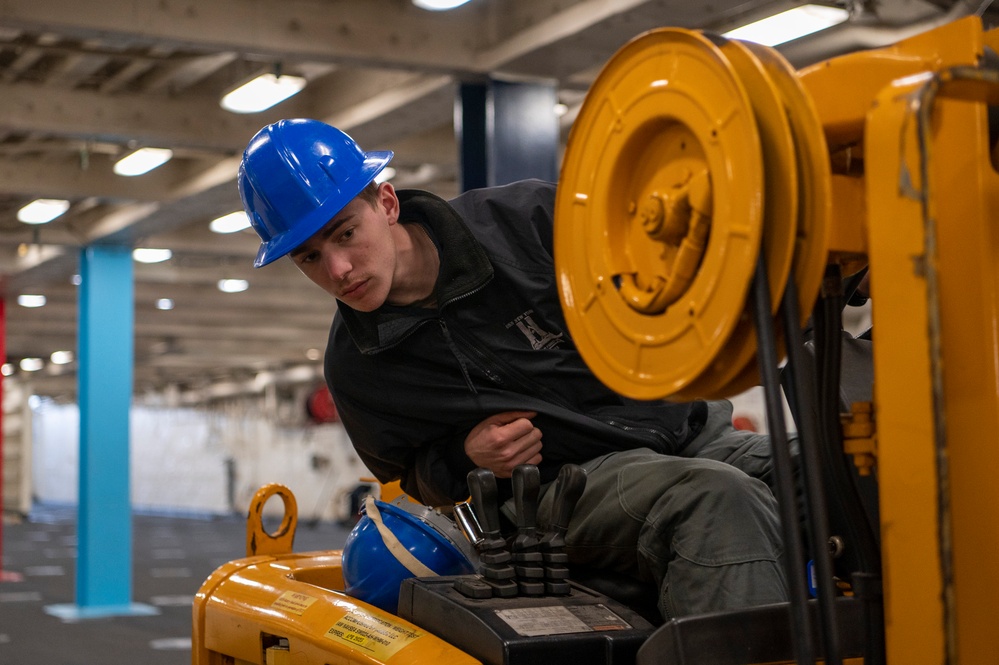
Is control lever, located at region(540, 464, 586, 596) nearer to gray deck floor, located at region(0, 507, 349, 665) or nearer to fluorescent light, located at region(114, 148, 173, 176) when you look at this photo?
gray deck floor, located at region(0, 507, 349, 665)

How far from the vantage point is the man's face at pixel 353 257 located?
2049 mm

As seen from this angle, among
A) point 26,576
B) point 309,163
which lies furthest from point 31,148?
point 309,163

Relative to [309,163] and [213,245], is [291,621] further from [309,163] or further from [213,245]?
[213,245]

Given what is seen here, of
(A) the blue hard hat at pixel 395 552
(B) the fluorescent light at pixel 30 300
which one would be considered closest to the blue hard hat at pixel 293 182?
(A) the blue hard hat at pixel 395 552

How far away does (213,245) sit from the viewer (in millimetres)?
10766

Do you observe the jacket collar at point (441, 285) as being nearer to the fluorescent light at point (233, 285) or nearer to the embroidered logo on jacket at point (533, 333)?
the embroidered logo on jacket at point (533, 333)

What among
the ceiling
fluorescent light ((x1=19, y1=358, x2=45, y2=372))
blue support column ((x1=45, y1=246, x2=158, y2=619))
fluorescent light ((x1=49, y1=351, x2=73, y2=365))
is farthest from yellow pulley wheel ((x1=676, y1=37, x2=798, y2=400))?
fluorescent light ((x1=19, y1=358, x2=45, y2=372))

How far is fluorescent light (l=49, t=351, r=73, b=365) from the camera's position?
20.7m

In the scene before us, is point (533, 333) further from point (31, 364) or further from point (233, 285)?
point (31, 364)

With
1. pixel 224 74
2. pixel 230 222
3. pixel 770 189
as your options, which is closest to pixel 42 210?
pixel 230 222

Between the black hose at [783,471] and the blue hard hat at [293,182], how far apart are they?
0.99 m

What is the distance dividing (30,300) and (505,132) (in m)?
10.2

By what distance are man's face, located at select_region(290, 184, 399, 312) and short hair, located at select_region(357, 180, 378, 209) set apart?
0.04ft

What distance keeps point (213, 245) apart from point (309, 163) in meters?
9.06
